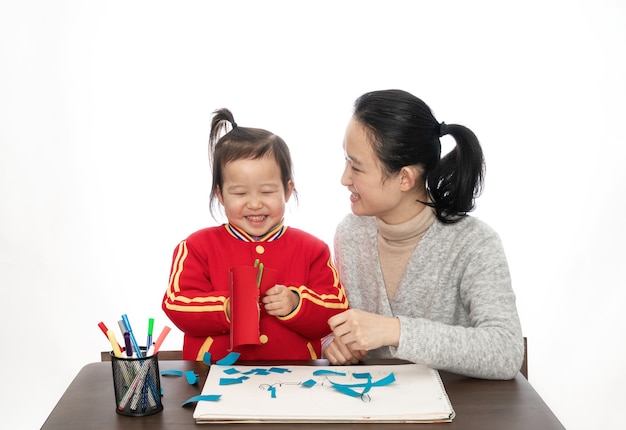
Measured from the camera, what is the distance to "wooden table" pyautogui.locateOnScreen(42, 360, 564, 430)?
136 centimetres

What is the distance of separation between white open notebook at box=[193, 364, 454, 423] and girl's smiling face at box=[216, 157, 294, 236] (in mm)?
423

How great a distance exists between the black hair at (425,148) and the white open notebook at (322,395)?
52 centimetres

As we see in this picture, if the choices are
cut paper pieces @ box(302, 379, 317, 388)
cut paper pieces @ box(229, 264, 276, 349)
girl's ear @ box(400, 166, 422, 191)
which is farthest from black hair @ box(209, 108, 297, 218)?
cut paper pieces @ box(302, 379, 317, 388)

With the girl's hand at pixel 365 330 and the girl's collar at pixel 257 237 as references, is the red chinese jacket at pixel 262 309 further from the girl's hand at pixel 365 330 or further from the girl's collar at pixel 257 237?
the girl's hand at pixel 365 330

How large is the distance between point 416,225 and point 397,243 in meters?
0.09

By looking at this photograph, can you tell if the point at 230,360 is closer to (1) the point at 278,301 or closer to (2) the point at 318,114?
(1) the point at 278,301

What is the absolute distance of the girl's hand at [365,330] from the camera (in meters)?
1.58

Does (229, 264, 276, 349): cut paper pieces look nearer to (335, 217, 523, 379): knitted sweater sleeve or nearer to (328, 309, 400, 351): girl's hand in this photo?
(328, 309, 400, 351): girl's hand

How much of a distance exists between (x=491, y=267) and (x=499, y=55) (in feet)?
5.09

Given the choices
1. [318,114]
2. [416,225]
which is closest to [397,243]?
[416,225]

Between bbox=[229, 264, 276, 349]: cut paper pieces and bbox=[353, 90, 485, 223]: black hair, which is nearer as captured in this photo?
bbox=[229, 264, 276, 349]: cut paper pieces

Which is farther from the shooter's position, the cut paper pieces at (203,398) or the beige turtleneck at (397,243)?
the beige turtleneck at (397,243)

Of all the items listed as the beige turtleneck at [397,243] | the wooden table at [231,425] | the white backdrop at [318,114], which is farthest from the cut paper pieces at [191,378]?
the white backdrop at [318,114]

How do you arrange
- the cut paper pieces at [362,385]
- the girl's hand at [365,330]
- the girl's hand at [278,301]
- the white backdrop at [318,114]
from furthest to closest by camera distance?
the white backdrop at [318,114]
the girl's hand at [278,301]
the girl's hand at [365,330]
the cut paper pieces at [362,385]
